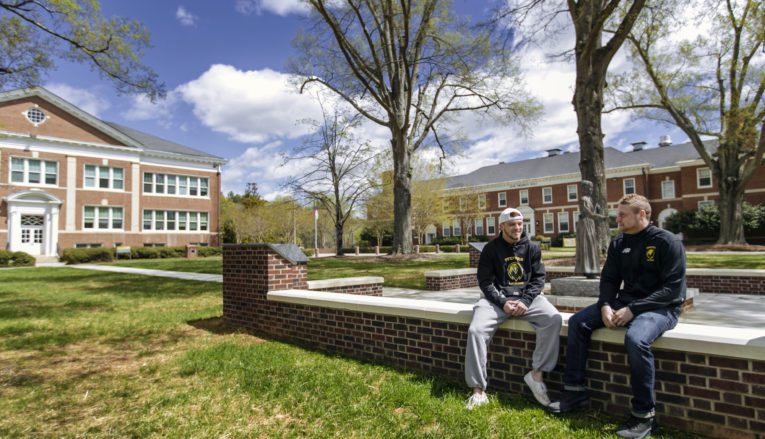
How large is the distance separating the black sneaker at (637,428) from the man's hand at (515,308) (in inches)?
40.0

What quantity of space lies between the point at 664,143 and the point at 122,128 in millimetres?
51743

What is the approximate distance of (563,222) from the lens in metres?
48.2

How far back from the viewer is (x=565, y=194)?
47.5m

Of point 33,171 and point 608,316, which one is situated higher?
point 33,171

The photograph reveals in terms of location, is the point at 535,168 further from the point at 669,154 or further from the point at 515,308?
the point at 515,308

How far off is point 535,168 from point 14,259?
47.0 metres

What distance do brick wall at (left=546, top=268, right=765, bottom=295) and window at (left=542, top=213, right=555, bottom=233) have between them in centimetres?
4104

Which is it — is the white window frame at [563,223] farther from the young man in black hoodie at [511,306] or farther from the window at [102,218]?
the young man in black hoodie at [511,306]

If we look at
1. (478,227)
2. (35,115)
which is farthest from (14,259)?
(478,227)

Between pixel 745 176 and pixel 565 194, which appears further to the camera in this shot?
pixel 565 194

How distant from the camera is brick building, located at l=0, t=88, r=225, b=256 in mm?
30516

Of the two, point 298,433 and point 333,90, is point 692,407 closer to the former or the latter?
point 298,433

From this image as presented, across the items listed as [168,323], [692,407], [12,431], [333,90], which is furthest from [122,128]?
[692,407]

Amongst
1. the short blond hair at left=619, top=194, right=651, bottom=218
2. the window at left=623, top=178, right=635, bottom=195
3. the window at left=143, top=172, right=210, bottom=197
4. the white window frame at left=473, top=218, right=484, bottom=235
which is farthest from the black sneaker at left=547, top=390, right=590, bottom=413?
the white window frame at left=473, top=218, right=484, bottom=235
